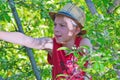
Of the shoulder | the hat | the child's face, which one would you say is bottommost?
the shoulder

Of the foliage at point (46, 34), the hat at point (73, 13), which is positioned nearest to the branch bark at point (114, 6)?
the foliage at point (46, 34)

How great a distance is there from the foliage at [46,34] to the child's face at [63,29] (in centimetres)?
16

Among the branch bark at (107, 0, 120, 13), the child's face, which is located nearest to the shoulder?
the child's face

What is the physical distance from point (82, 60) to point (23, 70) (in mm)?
1737

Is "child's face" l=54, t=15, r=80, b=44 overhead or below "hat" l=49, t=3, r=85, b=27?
below

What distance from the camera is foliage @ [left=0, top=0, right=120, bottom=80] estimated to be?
2377 mm

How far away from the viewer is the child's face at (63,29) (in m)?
3.34

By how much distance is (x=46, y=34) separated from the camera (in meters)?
4.95

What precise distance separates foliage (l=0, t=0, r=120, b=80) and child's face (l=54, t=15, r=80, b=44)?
6.1 inches

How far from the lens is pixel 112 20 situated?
302cm

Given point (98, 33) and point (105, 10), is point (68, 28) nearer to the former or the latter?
point (98, 33)

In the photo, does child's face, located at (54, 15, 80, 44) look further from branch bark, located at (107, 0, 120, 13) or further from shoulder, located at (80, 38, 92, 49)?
branch bark, located at (107, 0, 120, 13)

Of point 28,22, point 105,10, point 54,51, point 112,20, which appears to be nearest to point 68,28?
point 54,51

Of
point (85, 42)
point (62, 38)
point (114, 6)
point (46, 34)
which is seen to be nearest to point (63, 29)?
point (62, 38)
